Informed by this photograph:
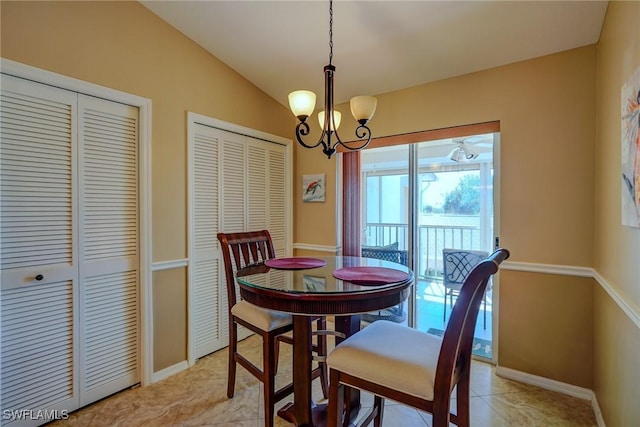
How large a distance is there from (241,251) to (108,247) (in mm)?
881

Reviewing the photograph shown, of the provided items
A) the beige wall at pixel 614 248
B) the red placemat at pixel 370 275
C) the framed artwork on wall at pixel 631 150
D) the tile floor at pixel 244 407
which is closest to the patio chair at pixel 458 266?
the tile floor at pixel 244 407

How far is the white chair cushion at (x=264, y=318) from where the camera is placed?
1790 mm

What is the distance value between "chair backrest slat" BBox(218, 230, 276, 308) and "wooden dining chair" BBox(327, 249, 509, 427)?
89 centimetres

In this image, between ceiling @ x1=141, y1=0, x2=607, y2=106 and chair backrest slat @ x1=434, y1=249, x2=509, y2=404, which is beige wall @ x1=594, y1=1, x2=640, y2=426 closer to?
ceiling @ x1=141, y1=0, x2=607, y2=106

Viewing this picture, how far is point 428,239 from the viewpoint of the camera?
3256 millimetres

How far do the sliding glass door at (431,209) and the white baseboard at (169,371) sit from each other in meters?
2.00

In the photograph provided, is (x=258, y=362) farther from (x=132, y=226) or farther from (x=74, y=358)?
(x=132, y=226)

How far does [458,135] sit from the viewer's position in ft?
8.36

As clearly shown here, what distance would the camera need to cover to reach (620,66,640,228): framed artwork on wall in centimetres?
123

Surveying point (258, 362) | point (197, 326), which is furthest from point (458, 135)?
point (197, 326)

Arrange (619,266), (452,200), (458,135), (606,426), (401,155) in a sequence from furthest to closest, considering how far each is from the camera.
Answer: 1. (401,155)
2. (452,200)
3. (458,135)
4. (606,426)
5. (619,266)

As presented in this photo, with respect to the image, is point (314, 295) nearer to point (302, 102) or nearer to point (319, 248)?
point (302, 102)

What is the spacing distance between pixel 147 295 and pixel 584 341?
3048 millimetres

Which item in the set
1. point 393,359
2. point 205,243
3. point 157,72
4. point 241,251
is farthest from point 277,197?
point 393,359
